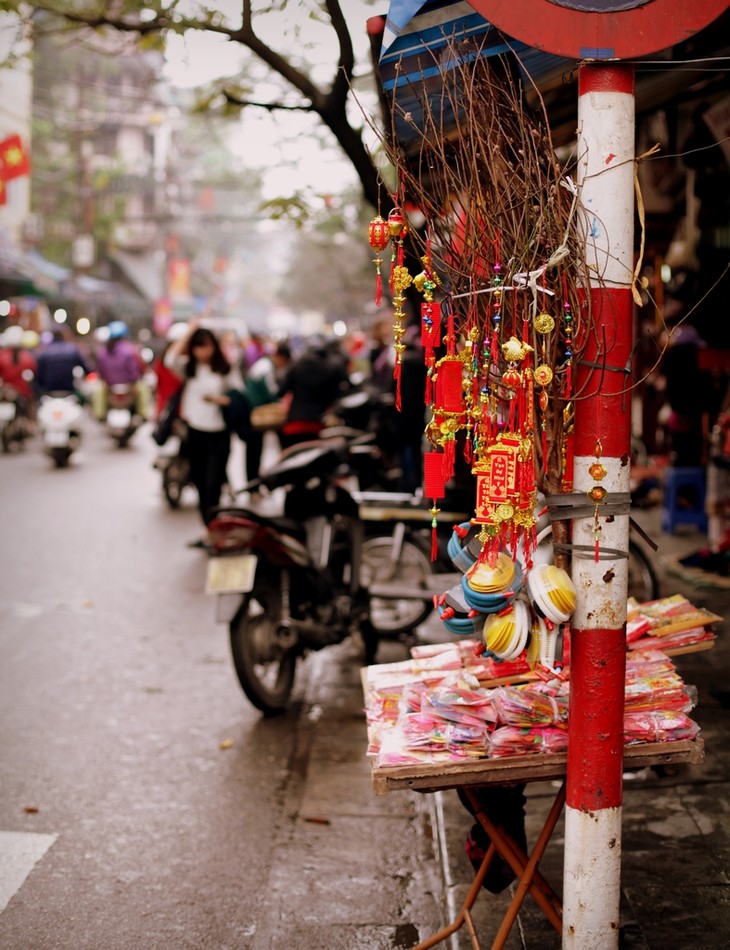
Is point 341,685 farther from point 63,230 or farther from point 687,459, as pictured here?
point 63,230

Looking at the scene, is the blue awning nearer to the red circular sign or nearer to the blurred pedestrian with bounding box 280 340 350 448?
the red circular sign

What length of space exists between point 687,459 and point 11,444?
1268cm

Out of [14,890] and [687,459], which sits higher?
[687,459]

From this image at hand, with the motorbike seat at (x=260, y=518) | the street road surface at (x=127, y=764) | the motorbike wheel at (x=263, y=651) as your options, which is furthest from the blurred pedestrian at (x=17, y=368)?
the motorbike wheel at (x=263, y=651)

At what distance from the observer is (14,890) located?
155 inches

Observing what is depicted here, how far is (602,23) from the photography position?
2613 millimetres

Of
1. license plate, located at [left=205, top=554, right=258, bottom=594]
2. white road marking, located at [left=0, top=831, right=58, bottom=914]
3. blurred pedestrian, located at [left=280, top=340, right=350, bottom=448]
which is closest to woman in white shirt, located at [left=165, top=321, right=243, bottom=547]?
blurred pedestrian, located at [left=280, top=340, right=350, bottom=448]

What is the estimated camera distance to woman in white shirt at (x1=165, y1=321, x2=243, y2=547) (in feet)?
31.6

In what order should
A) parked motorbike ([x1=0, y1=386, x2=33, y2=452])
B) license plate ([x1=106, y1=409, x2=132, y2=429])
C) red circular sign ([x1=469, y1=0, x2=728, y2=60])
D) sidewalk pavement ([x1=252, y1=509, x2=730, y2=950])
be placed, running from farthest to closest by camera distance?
license plate ([x1=106, y1=409, x2=132, y2=429])
parked motorbike ([x1=0, y1=386, x2=33, y2=452])
sidewalk pavement ([x1=252, y1=509, x2=730, y2=950])
red circular sign ([x1=469, y1=0, x2=728, y2=60])

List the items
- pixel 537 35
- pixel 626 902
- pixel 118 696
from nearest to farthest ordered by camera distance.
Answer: pixel 537 35 < pixel 626 902 < pixel 118 696

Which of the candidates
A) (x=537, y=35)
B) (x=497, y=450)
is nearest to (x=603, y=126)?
(x=537, y=35)

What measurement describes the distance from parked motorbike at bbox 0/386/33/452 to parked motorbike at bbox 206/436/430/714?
42.8 feet

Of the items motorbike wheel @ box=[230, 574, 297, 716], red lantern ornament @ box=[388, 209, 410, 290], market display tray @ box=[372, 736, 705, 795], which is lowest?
motorbike wheel @ box=[230, 574, 297, 716]

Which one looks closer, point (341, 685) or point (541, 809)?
point (541, 809)
